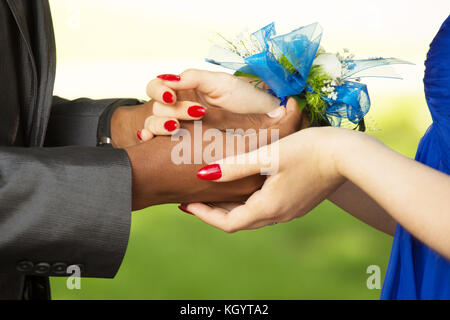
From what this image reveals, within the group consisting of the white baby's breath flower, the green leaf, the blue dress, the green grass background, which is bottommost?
the green grass background

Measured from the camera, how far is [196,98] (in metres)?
1.33

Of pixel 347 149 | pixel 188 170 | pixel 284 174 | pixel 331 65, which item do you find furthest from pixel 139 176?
pixel 331 65

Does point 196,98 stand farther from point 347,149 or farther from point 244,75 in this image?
point 347,149

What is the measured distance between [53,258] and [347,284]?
7.25ft

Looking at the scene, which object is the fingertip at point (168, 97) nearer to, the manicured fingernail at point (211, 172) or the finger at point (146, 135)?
the finger at point (146, 135)

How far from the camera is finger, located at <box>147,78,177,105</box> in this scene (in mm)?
1164

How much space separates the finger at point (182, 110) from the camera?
1.17 meters

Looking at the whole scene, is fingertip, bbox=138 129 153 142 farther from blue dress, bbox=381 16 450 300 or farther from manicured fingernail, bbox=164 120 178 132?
blue dress, bbox=381 16 450 300

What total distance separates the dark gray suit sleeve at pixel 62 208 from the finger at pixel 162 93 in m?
0.20

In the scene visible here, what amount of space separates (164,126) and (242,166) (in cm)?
21

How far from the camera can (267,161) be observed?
1059 mm

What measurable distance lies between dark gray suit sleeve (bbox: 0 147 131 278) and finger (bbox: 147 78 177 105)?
0.20 meters

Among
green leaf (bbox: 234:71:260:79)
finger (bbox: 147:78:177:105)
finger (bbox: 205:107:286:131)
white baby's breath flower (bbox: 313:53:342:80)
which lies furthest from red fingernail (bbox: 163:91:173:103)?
white baby's breath flower (bbox: 313:53:342:80)
